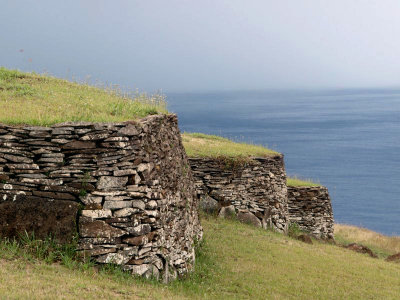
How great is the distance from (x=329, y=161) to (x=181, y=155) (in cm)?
9666

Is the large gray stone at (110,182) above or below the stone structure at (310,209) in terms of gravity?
above


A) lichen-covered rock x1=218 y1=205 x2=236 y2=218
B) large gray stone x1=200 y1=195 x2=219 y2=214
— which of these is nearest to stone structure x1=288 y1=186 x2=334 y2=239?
lichen-covered rock x1=218 y1=205 x2=236 y2=218

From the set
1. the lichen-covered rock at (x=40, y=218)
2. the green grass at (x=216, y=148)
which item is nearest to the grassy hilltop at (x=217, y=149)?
the green grass at (x=216, y=148)

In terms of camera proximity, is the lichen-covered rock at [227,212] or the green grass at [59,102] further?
the lichen-covered rock at [227,212]

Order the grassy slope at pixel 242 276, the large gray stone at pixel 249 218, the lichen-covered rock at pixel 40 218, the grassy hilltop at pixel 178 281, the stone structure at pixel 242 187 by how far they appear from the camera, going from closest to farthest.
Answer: the grassy slope at pixel 242 276 < the grassy hilltop at pixel 178 281 < the lichen-covered rock at pixel 40 218 < the stone structure at pixel 242 187 < the large gray stone at pixel 249 218

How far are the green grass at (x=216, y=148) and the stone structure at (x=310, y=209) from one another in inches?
132

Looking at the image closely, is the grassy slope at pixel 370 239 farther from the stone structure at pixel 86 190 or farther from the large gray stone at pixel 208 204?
the stone structure at pixel 86 190

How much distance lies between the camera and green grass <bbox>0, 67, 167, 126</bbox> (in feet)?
41.9

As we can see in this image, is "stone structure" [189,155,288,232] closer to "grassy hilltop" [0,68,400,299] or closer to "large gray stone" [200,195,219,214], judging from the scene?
"large gray stone" [200,195,219,214]

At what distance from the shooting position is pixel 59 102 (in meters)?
15.0

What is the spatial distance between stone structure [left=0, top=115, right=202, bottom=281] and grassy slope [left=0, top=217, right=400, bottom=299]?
786 millimetres

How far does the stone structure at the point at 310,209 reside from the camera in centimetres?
2698

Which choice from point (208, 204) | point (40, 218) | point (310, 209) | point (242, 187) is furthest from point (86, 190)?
point (310, 209)

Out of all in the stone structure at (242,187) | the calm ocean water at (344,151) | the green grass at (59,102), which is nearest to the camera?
the green grass at (59,102)
